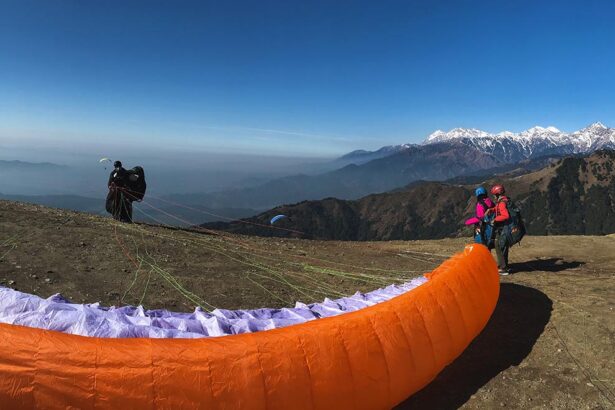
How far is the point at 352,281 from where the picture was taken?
1323 centimetres

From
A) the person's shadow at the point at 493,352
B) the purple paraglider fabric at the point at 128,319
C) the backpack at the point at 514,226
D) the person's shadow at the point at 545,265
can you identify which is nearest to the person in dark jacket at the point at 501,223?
the backpack at the point at 514,226

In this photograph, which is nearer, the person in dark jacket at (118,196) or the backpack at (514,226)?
the backpack at (514,226)

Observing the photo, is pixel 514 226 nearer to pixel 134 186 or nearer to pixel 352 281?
pixel 352 281

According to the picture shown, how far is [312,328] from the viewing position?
571 cm

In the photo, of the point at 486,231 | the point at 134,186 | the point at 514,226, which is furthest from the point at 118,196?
the point at 514,226

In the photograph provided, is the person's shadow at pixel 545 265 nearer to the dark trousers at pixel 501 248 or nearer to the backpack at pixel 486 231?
the dark trousers at pixel 501 248

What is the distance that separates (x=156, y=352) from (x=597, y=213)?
238 m

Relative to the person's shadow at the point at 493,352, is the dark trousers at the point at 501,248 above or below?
above

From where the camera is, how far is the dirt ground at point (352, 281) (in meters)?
7.06

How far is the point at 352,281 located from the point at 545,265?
792cm

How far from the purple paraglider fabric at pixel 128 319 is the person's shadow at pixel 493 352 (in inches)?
74.5

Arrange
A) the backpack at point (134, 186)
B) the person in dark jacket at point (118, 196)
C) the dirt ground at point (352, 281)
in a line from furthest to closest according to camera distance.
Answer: the backpack at point (134, 186)
the person in dark jacket at point (118, 196)
the dirt ground at point (352, 281)

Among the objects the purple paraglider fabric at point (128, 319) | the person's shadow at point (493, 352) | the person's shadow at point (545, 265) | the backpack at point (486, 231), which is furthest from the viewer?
the person's shadow at point (545, 265)

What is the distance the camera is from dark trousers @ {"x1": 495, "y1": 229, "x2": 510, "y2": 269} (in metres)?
13.1
